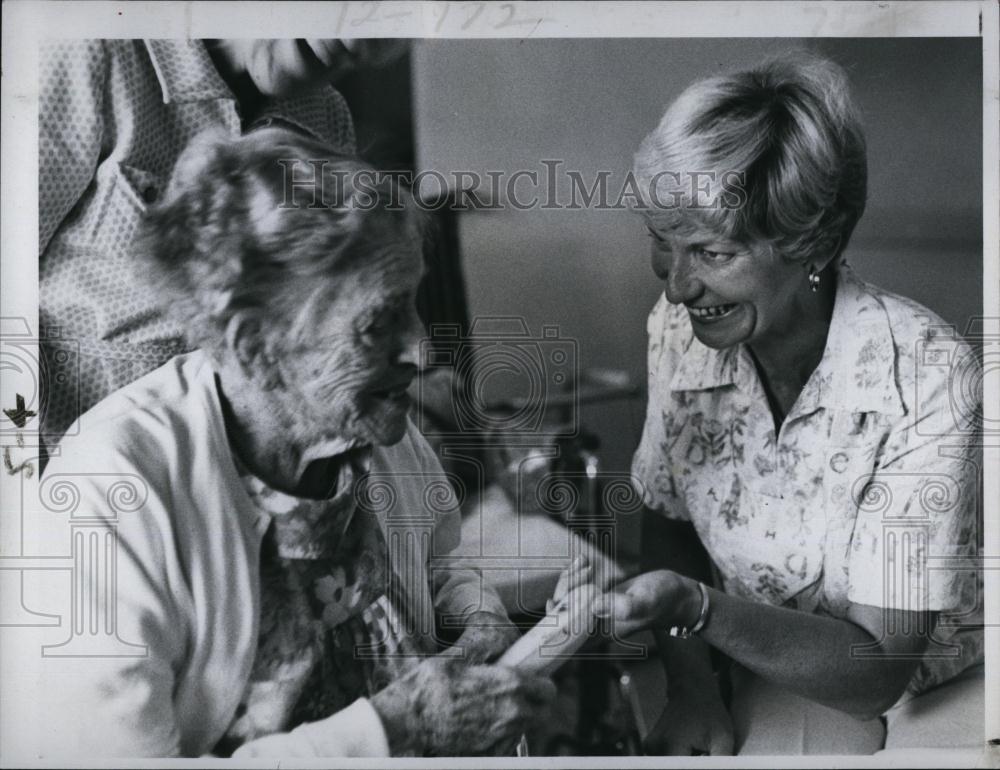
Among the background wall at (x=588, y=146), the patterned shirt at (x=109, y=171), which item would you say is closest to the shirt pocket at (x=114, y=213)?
the patterned shirt at (x=109, y=171)

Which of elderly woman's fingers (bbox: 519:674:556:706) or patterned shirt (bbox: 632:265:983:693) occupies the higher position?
patterned shirt (bbox: 632:265:983:693)

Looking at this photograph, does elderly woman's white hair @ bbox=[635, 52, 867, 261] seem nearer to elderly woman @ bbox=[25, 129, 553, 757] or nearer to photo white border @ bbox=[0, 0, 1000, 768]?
photo white border @ bbox=[0, 0, 1000, 768]

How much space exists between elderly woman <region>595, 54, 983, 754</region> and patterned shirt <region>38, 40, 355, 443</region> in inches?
30.0

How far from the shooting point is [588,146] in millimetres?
2170

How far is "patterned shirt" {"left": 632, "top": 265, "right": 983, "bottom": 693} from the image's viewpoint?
218 centimetres

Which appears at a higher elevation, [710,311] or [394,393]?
[710,311]

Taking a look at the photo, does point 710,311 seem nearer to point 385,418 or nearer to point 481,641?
point 385,418

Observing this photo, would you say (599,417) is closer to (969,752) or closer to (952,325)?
(952,325)

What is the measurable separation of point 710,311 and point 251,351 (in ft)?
2.96

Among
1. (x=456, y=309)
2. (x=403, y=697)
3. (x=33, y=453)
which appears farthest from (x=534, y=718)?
(x=33, y=453)

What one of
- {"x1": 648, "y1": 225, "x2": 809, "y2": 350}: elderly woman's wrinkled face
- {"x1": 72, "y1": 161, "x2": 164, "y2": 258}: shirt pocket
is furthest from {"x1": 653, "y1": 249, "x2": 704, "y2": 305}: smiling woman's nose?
{"x1": 72, "y1": 161, "x2": 164, "y2": 258}: shirt pocket

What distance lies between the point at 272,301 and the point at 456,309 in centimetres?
35

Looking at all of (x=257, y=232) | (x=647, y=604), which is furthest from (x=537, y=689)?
(x=257, y=232)

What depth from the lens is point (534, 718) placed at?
217 cm
